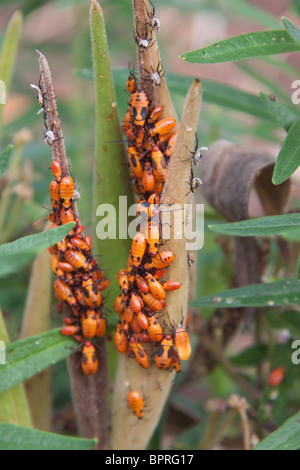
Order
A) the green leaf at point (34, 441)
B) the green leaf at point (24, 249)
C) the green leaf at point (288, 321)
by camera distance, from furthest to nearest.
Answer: the green leaf at point (288, 321) < the green leaf at point (34, 441) < the green leaf at point (24, 249)

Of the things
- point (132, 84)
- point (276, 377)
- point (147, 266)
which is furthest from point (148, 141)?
point (276, 377)

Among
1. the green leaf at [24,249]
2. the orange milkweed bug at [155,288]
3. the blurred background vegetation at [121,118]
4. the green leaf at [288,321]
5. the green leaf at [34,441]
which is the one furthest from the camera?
the blurred background vegetation at [121,118]

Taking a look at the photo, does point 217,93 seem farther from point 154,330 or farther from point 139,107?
point 154,330

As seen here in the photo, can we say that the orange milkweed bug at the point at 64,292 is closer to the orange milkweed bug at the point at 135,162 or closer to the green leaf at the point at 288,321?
the orange milkweed bug at the point at 135,162

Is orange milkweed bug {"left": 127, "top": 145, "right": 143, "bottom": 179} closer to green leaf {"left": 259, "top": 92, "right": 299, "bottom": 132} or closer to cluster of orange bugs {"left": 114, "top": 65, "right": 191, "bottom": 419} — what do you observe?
cluster of orange bugs {"left": 114, "top": 65, "right": 191, "bottom": 419}

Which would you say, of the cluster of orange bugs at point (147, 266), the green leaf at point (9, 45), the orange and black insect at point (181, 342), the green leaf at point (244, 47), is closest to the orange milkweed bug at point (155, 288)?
the cluster of orange bugs at point (147, 266)

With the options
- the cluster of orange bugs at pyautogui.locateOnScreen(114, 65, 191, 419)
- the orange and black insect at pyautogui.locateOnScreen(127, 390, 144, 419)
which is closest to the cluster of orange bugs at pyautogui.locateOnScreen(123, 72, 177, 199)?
the cluster of orange bugs at pyautogui.locateOnScreen(114, 65, 191, 419)

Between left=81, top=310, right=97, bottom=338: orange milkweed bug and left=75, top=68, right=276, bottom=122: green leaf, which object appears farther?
left=75, top=68, right=276, bottom=122: green leaf
